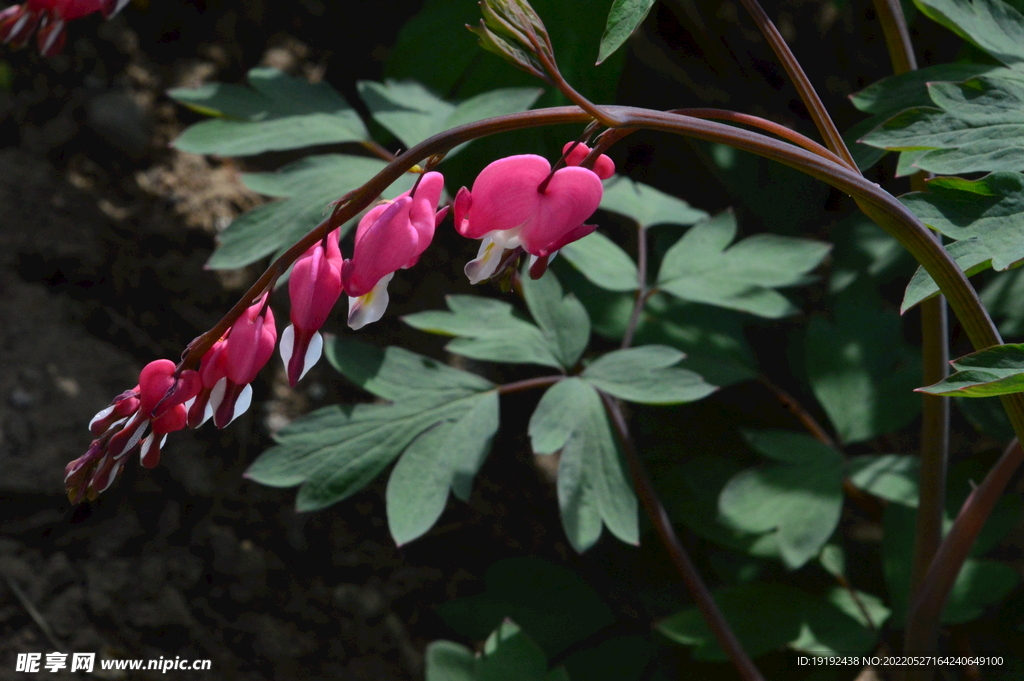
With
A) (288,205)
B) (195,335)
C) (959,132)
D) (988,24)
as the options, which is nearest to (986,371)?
(959,132)

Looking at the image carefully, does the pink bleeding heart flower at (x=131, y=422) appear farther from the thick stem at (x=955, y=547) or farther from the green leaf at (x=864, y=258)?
the green leaf at (x=864, y=258)

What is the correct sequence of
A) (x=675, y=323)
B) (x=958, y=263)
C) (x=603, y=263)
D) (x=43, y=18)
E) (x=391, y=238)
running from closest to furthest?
1. (x=391, y=238)
2. (x=958, y=263)
3. (x=43, y=18)
4. (x=603, y=263)
5. (x=675, y=323)

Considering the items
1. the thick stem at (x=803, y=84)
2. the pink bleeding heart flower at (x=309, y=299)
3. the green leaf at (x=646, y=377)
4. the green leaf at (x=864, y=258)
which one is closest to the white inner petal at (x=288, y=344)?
the pink bleeding heart flower at (x=309, y=299)

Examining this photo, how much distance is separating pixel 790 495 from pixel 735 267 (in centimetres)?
39

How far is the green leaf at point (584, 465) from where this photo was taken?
1010 millimetres

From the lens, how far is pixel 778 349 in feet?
5.22

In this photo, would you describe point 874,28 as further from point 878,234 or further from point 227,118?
point 227,118

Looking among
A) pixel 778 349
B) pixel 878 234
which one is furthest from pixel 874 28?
pixel 778 349

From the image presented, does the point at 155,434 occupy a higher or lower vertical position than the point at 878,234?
higher

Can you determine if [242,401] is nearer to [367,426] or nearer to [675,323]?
[367,426]

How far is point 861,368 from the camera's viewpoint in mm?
1276

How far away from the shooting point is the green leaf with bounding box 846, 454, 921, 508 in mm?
1156

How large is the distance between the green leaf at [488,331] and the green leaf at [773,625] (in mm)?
472

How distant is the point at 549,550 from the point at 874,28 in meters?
1.38
